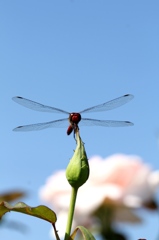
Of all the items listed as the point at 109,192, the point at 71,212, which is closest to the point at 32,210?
the point at 71,212

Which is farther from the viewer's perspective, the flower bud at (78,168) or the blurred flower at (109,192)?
the flower bud at (78,168)

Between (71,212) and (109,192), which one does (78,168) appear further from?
(109,192)

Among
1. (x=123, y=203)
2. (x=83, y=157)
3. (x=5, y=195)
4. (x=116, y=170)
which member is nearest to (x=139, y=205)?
(x=123, y=203)

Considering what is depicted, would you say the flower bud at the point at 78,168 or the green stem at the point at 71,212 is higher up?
the flower bud at the point at 78,168

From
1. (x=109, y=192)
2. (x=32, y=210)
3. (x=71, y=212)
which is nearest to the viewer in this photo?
(x=109, y=192)

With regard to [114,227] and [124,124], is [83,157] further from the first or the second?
[124,124]
